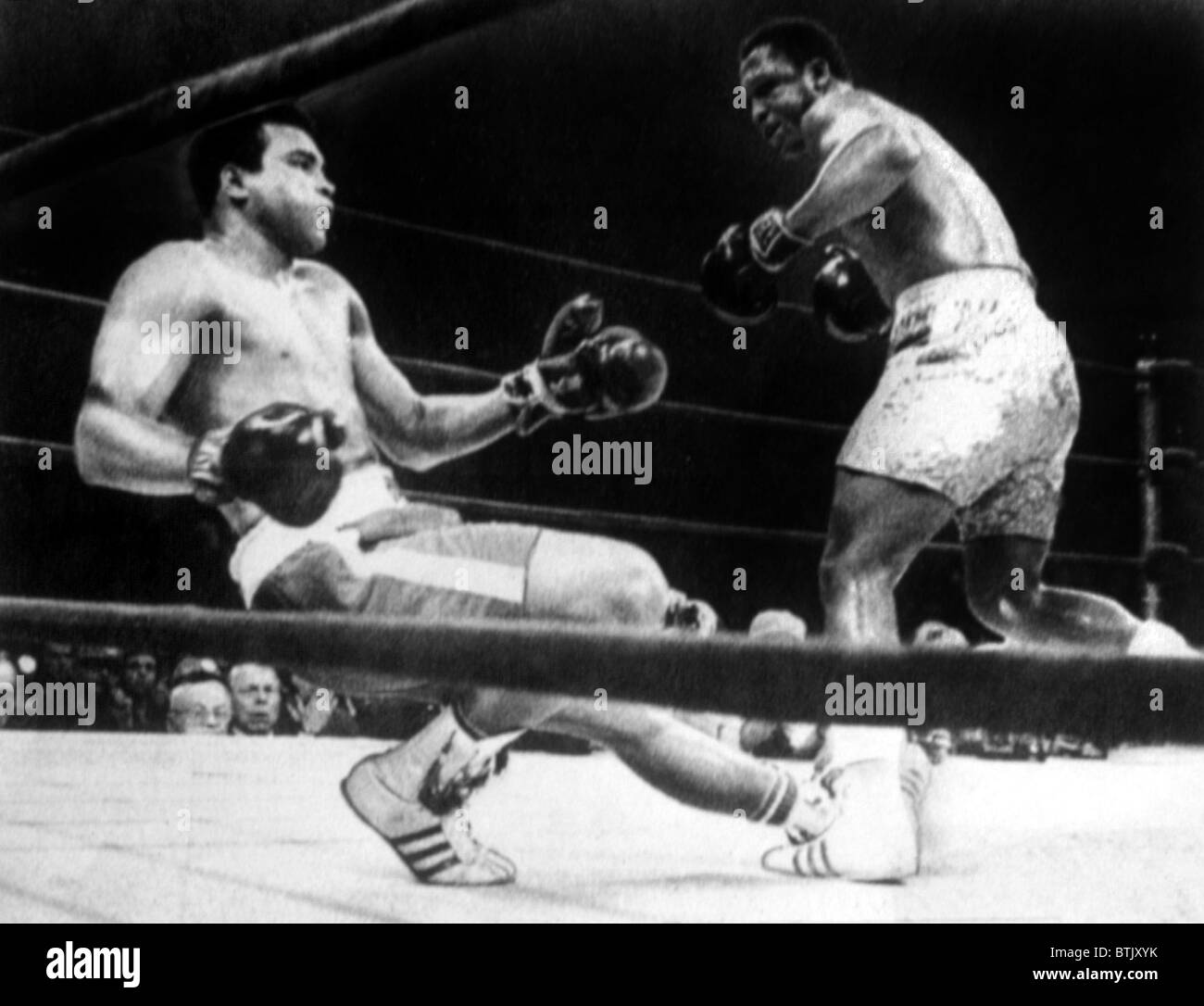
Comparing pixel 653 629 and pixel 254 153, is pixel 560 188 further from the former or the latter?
pixel 653 629

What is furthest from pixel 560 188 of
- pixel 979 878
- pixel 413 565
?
pixel 979 878

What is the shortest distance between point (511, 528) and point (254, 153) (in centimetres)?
65

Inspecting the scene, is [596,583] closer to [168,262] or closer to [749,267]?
[749,267]

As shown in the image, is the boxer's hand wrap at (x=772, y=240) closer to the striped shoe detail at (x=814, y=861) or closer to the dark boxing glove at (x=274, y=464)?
the dark boxing glove at (x=274, y=464)

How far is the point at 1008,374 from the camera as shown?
203 cm

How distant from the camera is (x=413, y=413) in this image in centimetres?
209

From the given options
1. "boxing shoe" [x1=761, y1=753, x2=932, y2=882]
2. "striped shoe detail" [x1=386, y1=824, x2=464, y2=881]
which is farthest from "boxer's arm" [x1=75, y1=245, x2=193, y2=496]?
"boxing shoe" [x1=761, y1=753, x2=932, y2=882]

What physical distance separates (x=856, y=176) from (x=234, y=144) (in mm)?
877

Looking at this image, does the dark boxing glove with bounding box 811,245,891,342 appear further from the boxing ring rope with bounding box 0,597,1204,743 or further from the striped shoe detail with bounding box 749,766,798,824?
the striped shoe detail with bounding box 749,766,798,824

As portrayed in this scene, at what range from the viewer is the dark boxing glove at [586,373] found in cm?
207

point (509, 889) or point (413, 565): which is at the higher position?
point (413, 565)

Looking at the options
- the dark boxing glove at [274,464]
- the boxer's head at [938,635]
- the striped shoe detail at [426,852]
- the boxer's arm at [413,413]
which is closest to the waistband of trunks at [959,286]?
the boxer's head at [938,635]

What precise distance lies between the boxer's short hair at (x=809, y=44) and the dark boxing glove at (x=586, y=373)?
445 millimetres

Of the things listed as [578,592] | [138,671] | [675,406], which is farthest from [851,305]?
[138,671]
